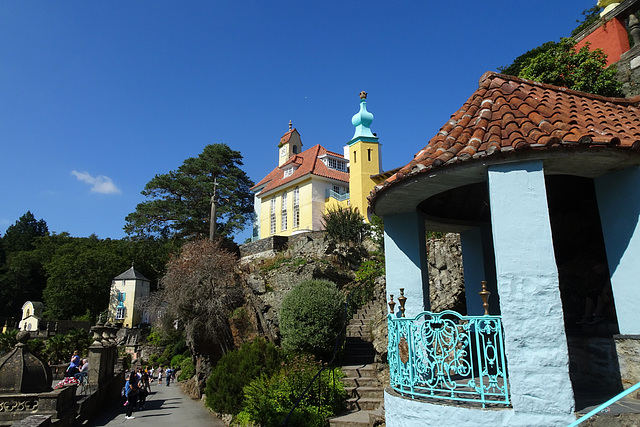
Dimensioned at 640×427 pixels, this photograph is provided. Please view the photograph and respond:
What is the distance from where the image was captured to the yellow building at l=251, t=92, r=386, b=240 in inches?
1319

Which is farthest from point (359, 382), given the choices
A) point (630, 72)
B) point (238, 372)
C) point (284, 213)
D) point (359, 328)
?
point (284, 213)

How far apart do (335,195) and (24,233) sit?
206ft

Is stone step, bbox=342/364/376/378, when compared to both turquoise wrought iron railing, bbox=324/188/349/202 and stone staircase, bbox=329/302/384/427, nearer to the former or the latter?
stone staircase, bbox=329/302/384/427

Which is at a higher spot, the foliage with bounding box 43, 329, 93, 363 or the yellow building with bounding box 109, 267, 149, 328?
the yellow building with bounding box 109, 267, 149, 328

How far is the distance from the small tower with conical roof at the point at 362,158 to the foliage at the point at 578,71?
20683 mm

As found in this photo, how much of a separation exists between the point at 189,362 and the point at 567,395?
29.1 metres

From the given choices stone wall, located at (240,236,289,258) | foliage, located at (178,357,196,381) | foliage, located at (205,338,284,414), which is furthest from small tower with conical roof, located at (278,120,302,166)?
foliage, located at (205,338,284,414)

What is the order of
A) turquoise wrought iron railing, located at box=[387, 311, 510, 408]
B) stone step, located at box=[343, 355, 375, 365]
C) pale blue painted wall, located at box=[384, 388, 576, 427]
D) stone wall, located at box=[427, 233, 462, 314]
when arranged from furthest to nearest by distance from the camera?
1. stone step, located at box=[343, 355, 375, 365]
2. stone wall, located at box=[427, 233, 462, 314]
3. turquoise wrought iron railing, located at box=[387, 311, 510, 408]
4. pale blue painted wall, located at box=[384, 388, 576, 427]

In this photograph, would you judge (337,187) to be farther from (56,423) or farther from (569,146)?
(569,146)

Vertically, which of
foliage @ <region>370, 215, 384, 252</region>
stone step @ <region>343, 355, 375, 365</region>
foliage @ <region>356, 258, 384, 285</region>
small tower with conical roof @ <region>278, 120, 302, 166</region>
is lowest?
stone step @ <region>343, 355, 375, 365</region>

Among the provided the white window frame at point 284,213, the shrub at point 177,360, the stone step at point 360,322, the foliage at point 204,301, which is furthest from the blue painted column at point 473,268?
the white window frame at point 284,213

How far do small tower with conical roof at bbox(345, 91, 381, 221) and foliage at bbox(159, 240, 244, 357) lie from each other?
47.8 ft

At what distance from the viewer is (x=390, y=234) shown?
24.0ft

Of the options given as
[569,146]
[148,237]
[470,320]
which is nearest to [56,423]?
[470,320]
